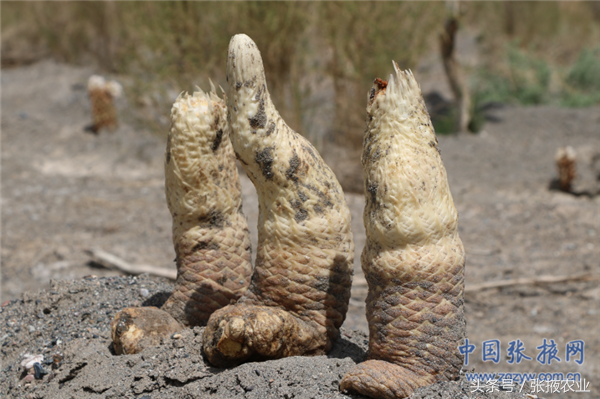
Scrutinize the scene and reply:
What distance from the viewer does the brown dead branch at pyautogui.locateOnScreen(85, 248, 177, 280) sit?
4496 mm

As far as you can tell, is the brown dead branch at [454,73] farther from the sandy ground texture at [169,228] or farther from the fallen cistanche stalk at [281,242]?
the fallen cistanche stalk at [281,242]

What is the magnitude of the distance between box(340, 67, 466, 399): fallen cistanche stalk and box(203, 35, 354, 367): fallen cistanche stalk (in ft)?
0.72

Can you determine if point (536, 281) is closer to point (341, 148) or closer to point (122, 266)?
point (341, 148)

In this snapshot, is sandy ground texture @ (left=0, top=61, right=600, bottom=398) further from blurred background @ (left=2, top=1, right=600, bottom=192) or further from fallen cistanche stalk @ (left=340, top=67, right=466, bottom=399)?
blurred background @ (left=2, top=1, right=600, bottom=192)

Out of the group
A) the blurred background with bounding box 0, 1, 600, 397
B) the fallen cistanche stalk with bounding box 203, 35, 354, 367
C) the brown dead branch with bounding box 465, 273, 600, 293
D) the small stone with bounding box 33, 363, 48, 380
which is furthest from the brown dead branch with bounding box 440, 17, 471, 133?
the small stone with bounding box 33, 363, 48, 380

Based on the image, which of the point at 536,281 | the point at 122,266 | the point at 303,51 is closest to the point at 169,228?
the point at 122,266

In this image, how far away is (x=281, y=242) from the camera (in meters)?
2.07

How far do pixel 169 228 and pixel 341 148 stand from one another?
2614mm

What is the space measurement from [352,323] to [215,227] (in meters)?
2.09

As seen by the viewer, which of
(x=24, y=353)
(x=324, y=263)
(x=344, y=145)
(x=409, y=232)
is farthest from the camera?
(x=344, y=145)

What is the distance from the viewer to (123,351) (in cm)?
227

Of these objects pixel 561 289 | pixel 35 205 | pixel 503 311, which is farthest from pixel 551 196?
pixel 35 205

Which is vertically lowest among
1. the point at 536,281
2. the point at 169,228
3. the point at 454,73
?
the point at 536,281

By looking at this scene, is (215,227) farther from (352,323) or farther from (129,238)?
(129,238)
